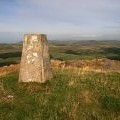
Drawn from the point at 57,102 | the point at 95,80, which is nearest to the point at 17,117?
the point at 57,102

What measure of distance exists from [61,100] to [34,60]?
372 centimetres

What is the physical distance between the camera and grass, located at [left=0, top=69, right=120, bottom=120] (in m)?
10.3

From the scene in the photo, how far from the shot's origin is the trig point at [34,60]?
14969 millimetres

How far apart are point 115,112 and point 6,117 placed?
12.4 feet

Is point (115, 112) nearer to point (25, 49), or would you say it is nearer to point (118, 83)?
point (118, 83)

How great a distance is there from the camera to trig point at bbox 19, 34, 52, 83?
49.1ft

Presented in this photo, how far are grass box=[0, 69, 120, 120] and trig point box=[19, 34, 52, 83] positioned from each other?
0.53m

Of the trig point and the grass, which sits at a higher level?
the trig point

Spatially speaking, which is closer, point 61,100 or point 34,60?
point 61,100

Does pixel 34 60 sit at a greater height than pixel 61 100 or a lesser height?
greater

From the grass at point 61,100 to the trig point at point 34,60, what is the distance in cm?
53

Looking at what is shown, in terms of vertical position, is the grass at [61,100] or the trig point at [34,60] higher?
the trig point at [34,60]

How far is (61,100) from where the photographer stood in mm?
11883

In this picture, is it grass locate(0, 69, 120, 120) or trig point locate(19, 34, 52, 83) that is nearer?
grass locate(0, 69, 120, 120)
